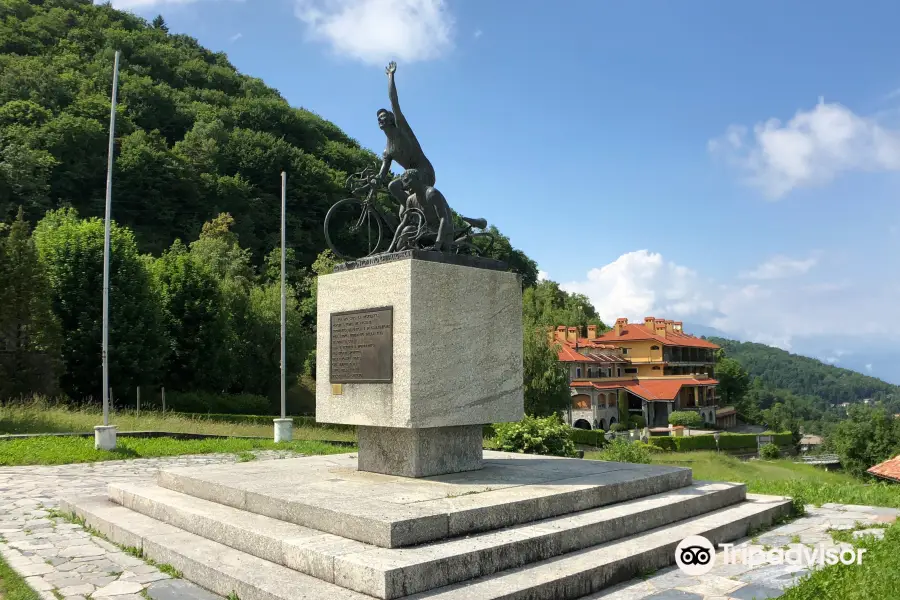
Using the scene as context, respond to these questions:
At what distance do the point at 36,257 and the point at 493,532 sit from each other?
23265 mm

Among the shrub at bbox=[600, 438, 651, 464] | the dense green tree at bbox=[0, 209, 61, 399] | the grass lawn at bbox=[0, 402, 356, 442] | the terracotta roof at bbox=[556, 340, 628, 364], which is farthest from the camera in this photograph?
the terracotta roof at bbox=[556, 340, 628, 364]

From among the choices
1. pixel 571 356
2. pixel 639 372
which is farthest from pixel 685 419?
pixel 639 372

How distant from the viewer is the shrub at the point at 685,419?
183 feet

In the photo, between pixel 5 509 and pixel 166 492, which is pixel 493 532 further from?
pixel 5 509

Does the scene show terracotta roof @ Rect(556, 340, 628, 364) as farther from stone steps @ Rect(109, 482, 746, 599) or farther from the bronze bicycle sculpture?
stone steps @ Rect(109, 482, 746, 599)

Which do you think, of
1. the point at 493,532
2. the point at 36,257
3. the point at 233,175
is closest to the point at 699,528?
the point at 493,532

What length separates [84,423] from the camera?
715 inches

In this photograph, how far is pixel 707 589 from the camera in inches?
186

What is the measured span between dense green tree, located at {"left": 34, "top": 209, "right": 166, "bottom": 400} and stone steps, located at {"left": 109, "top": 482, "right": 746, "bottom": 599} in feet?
70.7

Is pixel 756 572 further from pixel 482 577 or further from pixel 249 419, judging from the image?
pixel 249 419

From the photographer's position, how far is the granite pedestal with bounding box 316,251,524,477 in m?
6.80

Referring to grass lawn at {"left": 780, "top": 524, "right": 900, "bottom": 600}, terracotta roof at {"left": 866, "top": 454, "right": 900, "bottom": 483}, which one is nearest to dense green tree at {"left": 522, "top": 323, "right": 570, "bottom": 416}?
terracotta roof at {"left": 866, "top": 454, "right": 900, "bottom": 483}

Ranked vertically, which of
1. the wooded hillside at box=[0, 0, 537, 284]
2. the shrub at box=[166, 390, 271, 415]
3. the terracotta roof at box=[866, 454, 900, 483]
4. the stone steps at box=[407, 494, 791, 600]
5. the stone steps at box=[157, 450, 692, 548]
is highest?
the wooded hillside at box=[0, 0, 537, 284]

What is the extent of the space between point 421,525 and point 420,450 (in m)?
2.10
